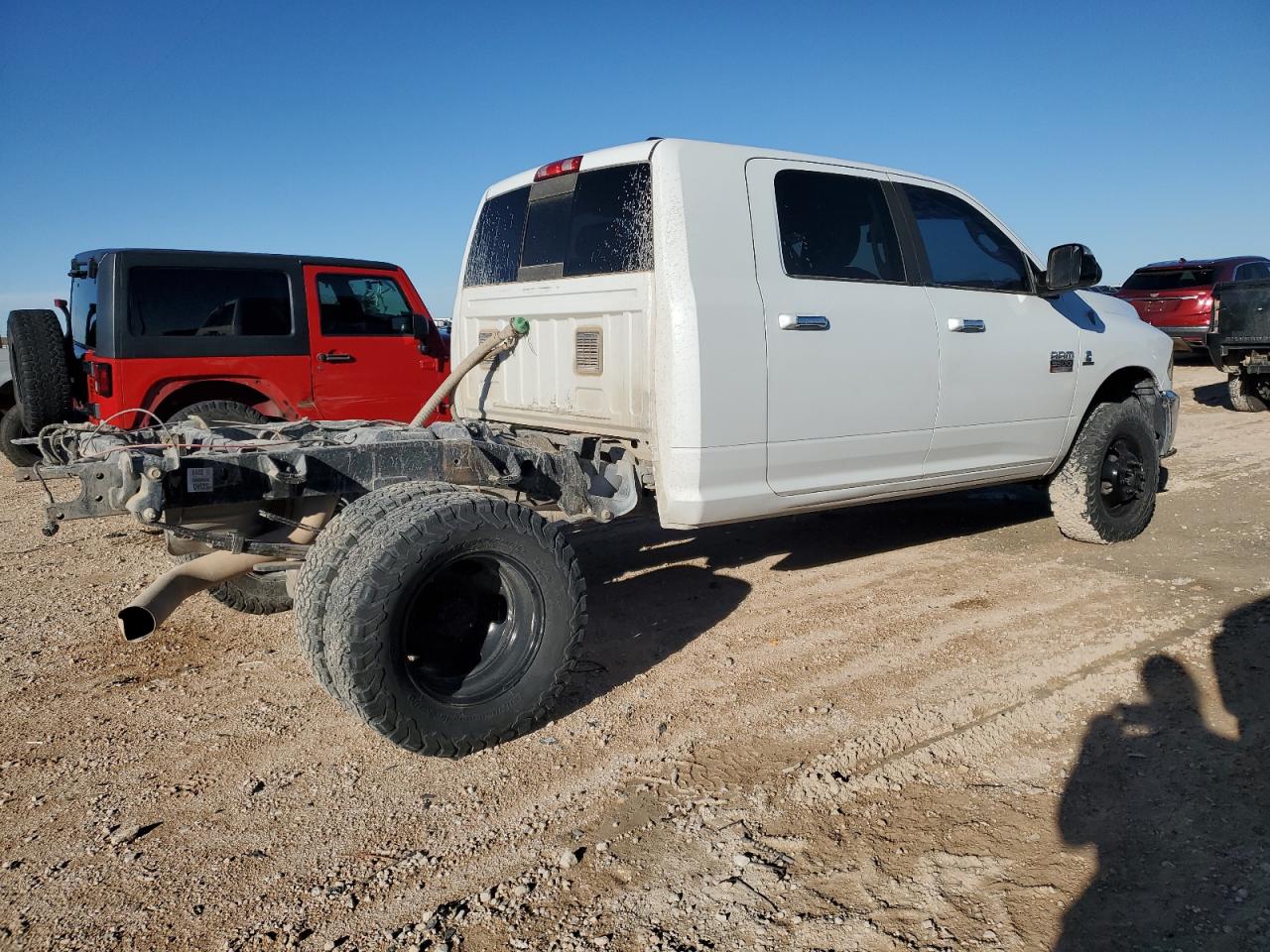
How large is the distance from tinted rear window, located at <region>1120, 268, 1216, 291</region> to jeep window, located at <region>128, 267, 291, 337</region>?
14.7 metres

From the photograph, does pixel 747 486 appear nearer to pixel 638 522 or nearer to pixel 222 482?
pixel 222 482

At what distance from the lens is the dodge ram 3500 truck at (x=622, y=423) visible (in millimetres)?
3061

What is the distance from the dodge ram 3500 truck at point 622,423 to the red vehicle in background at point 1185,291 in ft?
38.4

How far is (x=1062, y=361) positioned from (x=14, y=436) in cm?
928

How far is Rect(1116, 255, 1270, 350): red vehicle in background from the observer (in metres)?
15.4

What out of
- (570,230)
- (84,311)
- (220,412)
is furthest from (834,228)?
(84,311)

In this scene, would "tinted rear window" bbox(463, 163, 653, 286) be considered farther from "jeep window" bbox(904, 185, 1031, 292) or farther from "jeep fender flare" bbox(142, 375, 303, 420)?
"jeep fender flare" bbox(142, 375, 303, 420)

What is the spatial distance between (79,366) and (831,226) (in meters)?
5.85

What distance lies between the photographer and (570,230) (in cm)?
439

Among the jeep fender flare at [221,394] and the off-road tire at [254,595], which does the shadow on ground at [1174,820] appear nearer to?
the off-road tire at [254,595]

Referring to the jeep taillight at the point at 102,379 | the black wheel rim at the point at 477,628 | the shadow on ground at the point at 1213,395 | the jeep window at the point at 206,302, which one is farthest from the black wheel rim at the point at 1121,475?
the shadow on ground at the point at 1213,395

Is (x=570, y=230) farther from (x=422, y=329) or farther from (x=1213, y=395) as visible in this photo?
(x=1213, y=395)

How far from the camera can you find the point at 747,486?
156 inches

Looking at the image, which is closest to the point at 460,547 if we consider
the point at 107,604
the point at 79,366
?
the point at 107,604
